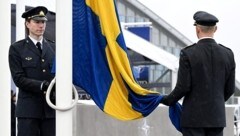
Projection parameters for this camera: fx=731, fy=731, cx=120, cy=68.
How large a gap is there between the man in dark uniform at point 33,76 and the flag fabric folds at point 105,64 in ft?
1.51

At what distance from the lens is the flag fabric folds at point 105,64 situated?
5781 millimetres

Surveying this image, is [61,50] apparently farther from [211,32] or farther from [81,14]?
[211,32]

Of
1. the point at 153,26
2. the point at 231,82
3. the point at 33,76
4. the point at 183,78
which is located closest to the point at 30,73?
the point at 33,76

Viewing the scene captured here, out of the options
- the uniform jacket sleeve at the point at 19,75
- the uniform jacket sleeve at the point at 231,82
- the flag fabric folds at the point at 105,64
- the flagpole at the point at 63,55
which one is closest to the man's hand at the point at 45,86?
the uniform jacket sleeve at the point at 19,75

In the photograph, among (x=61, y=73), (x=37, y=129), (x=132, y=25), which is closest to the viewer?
(x=61, y=73)

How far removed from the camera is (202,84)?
5785 mm

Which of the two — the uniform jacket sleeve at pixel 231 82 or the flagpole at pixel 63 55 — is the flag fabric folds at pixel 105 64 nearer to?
the flagpole at pixel 63 55

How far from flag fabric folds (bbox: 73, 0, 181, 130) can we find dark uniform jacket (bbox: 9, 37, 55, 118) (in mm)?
488

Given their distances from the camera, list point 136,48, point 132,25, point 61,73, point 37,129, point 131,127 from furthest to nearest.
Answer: point 132,25 → point 136,48 → point 131,127 → point 37,129 → point 61,73

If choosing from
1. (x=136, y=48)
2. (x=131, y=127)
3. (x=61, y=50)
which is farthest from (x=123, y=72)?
(x=136, y=48)

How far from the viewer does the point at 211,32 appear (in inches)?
234

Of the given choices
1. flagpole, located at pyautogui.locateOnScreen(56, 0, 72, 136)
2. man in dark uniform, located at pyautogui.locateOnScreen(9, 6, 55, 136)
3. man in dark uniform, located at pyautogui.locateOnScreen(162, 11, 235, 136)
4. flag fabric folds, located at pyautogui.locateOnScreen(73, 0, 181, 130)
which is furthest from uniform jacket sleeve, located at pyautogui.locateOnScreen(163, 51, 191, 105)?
man in dark uniform, located at pyautogui.locateOnScreen(9, 6, 55, 136)

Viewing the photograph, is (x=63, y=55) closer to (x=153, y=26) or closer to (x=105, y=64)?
(x=105, y=64)

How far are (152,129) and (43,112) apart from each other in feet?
9.78
